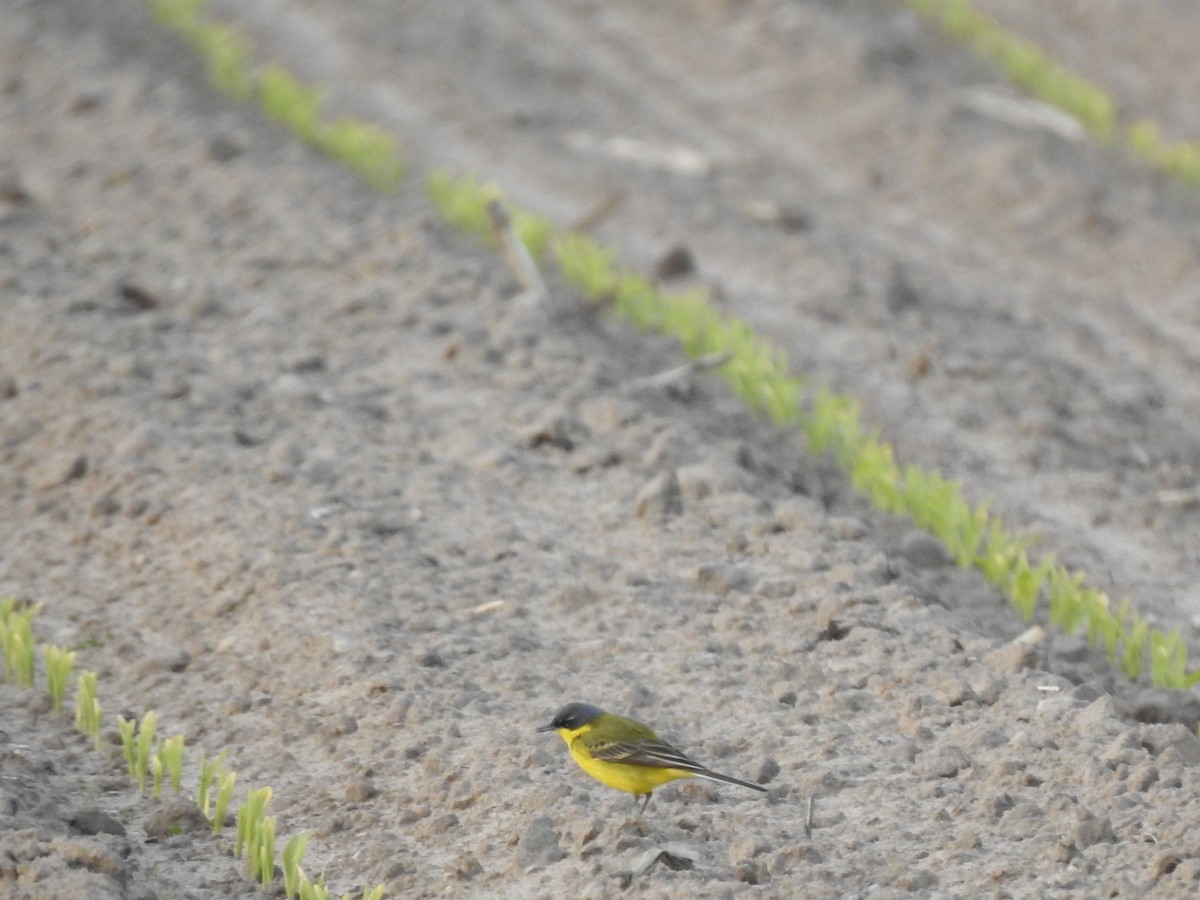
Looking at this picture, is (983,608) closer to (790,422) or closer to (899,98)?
(790,422)

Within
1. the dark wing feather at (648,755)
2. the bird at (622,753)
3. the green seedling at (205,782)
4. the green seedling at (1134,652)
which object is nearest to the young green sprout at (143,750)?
the green seedling at (205,782)

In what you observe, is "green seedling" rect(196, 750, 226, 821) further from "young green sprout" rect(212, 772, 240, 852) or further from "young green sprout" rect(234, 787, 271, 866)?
"young green sprout" rect(234, 787, 271, 866)

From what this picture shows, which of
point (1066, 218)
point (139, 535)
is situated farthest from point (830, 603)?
point (1066, 218)

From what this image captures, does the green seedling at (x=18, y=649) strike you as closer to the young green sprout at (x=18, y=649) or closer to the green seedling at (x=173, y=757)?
the young green sprout at (x=18, y=649)

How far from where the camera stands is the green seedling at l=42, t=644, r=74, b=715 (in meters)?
4.35

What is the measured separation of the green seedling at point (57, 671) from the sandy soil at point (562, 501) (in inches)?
2.9

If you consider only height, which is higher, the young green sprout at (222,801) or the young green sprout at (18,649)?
the young green sprout at (222,801)

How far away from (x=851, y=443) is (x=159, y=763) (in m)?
2.83

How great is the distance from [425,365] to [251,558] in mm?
1608

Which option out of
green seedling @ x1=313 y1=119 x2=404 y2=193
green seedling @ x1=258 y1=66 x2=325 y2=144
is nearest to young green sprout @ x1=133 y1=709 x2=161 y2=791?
green seedling @ x1=313 y1=119 x2=404 y2=193

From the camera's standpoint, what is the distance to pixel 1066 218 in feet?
29.5

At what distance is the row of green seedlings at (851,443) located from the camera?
4.86m

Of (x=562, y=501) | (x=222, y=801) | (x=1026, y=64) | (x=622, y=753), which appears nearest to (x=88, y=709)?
(x=222, y=801)

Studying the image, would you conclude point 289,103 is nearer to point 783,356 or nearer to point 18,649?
point 783,356
